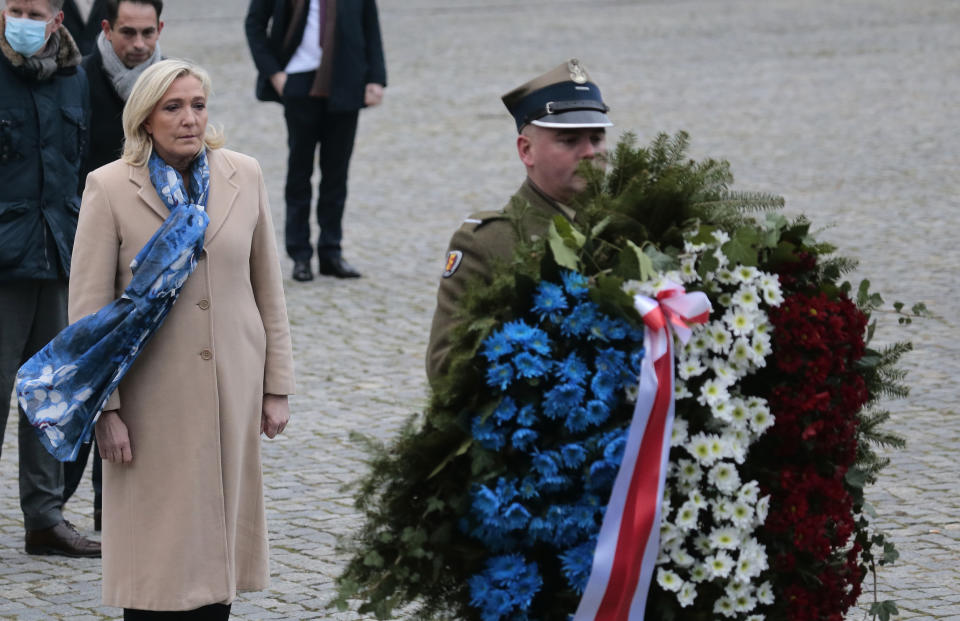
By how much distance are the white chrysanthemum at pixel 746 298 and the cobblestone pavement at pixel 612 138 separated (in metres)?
1.11

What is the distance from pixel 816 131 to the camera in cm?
1611

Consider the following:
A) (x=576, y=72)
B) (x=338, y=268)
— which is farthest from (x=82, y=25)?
(x=576, y=72)

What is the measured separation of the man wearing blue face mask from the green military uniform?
228cm

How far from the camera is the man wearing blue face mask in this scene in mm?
5781

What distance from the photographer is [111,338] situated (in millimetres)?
4113

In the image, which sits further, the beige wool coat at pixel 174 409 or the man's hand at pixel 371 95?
the man's hand at pixel 371 95

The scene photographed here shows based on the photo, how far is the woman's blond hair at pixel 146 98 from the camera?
421 centimetres

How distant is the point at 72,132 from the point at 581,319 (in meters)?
3.10

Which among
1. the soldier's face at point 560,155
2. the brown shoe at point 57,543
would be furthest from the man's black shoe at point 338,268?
the soldier's face at point 560,155

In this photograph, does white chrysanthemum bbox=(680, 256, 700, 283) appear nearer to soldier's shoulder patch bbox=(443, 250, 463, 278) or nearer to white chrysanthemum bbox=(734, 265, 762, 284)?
white chrysanthemum bbox=(734, 265, 762, 284)

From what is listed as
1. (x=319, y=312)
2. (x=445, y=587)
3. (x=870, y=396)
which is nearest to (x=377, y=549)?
(x=445, y=587)

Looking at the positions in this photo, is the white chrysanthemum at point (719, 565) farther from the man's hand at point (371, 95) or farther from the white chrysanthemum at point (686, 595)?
the man's hand at point (371, 95)

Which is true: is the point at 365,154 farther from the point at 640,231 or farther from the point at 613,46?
the point at 640,231

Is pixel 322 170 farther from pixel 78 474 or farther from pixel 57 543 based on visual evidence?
pixel 57 543
